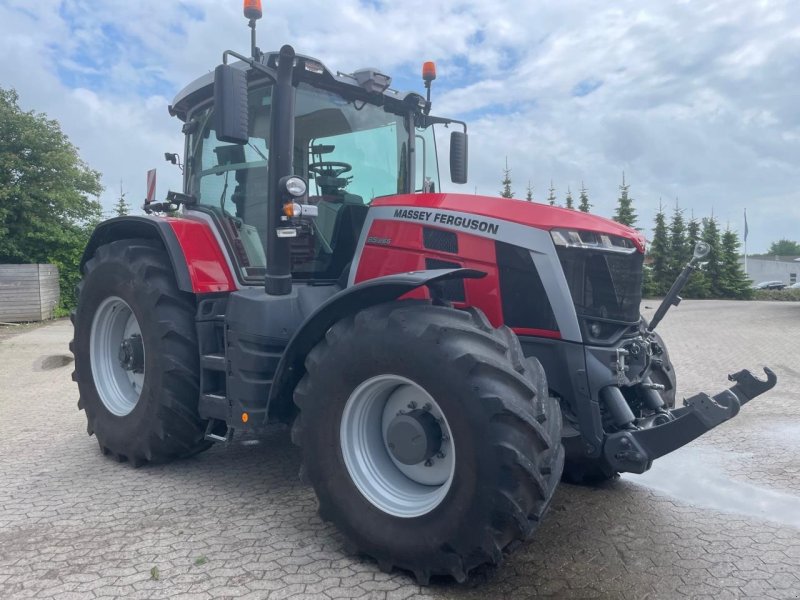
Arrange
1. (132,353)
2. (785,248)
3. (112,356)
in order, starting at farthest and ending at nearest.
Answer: (785,248) < (112,356) < (132,353)

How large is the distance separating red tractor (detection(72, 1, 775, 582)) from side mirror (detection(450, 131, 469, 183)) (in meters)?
0.02

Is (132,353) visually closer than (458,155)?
Yes

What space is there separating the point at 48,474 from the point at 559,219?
3.75 metres

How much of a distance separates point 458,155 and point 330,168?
1.20 metres

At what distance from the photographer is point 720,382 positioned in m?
8.10

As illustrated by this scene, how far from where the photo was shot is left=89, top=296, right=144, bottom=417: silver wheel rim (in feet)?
16.1

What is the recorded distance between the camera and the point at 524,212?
3.43m

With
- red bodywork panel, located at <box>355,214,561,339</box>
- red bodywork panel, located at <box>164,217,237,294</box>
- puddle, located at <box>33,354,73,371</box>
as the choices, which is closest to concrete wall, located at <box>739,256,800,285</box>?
puddle, located at <box>33,354,73,371</box>

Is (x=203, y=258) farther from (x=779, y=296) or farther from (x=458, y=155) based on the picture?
(x=779, y=296)

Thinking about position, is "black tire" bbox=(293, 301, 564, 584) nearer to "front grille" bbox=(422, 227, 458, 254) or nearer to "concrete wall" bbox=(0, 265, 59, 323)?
"front grille" bbox=(422, 227, 458, 254)

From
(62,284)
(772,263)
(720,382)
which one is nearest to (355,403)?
(720,382)

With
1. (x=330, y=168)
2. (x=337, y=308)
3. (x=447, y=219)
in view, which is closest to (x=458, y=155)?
(x=330, y=168)

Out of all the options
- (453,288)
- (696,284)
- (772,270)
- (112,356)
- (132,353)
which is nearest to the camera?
(453,288)

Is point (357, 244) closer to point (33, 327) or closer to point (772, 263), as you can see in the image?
point (33, 327)
